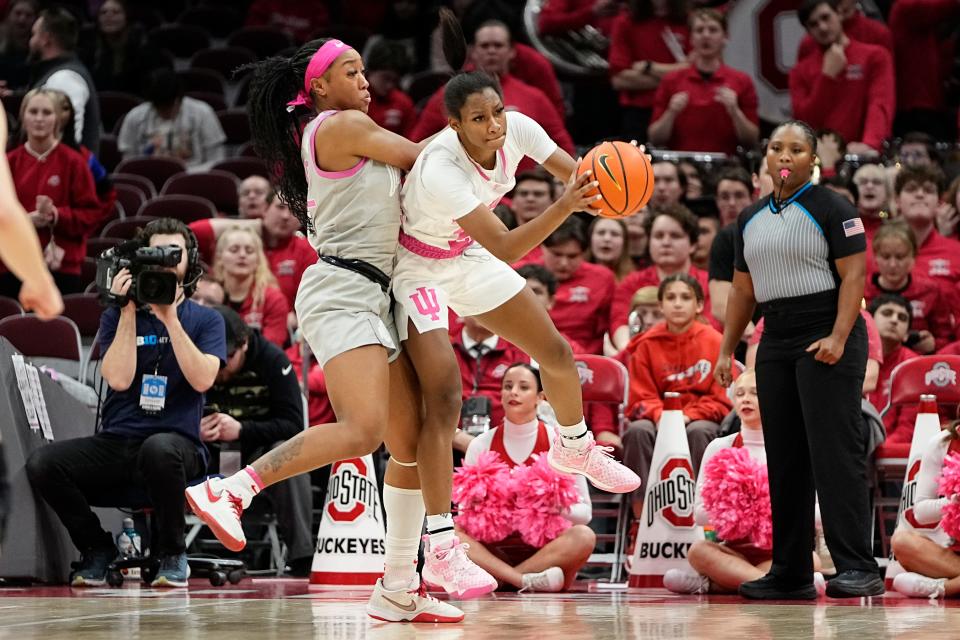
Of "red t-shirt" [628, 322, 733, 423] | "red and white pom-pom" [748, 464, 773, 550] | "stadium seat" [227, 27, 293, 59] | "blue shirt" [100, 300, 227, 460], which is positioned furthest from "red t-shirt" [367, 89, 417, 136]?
"red and white pom-pom" [748, 464, 773, 550]

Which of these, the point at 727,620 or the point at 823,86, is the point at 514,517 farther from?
the point at 823,86

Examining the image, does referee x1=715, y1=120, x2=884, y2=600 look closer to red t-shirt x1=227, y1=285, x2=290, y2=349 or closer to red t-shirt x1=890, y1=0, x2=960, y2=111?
red t-shirt x1=227, y1=285, x2=290, y2=349

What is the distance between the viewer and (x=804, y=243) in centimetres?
597

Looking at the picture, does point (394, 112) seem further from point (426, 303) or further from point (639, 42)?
point (426, 303)

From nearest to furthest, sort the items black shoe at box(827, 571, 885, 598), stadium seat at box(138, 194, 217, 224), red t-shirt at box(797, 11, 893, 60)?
1. black shoe at box(827, 571, 885, 598)
2. stadium seat at box(138, 194, 217, 224)
3. red t-shirt at box(797, 11, 893, 60)

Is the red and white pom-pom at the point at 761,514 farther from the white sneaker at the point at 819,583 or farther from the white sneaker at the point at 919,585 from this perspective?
the white sneaker at the point at 919,585

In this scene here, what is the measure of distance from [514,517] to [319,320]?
2.21 meters

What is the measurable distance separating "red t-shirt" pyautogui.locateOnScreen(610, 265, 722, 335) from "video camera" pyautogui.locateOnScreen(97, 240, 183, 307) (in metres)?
3.11

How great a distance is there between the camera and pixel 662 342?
7.80m

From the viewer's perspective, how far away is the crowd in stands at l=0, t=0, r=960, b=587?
780 centimetres

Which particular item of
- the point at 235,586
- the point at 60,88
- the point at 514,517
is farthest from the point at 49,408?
the point at 60,88

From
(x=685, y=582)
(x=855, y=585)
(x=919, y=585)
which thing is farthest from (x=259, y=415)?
(x=919, y=585)

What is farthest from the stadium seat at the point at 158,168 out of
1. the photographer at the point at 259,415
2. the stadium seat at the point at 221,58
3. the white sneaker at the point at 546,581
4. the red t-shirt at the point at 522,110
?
the white sneaker at the point at 546,581

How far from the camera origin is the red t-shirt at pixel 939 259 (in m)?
8.80
